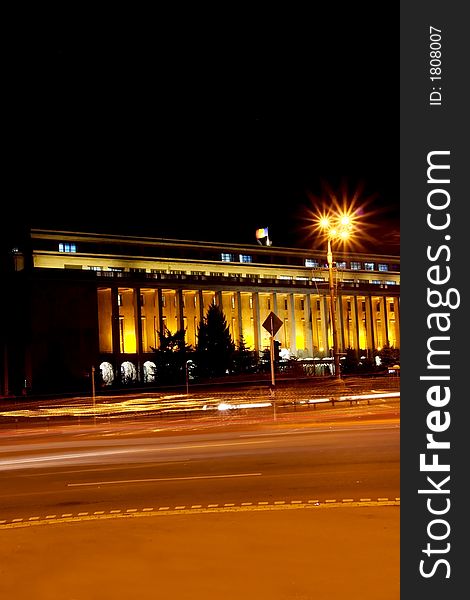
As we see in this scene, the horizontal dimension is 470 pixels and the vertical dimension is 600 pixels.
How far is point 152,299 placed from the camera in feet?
308

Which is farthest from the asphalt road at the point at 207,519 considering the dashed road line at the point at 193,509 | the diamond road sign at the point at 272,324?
the diamond road sign at the point at 272,324

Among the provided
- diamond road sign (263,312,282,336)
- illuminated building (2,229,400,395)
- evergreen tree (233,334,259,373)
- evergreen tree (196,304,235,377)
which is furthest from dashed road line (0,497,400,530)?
evergreen tree (233,334,259,373)

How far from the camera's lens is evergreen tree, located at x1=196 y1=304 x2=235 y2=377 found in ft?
229

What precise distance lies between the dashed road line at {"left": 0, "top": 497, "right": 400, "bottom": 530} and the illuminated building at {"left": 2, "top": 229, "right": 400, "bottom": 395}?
49.1 metres

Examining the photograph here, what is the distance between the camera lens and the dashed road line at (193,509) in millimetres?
11031

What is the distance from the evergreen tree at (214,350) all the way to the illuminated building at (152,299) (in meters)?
10.2

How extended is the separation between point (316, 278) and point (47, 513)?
10474 cm

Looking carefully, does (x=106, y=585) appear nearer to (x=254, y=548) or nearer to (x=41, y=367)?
(x=254, y=548)

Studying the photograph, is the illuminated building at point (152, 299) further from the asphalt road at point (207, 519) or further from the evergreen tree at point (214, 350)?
the asphalt road at point (207, 519)

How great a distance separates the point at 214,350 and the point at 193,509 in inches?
2318

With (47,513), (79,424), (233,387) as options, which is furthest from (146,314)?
(47,513)

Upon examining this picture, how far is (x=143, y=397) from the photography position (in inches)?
1930

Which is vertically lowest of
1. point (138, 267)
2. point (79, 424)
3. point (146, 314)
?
point (79, 424)

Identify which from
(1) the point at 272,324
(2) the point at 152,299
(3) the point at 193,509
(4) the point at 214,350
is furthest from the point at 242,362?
(3) the point at 193,509
